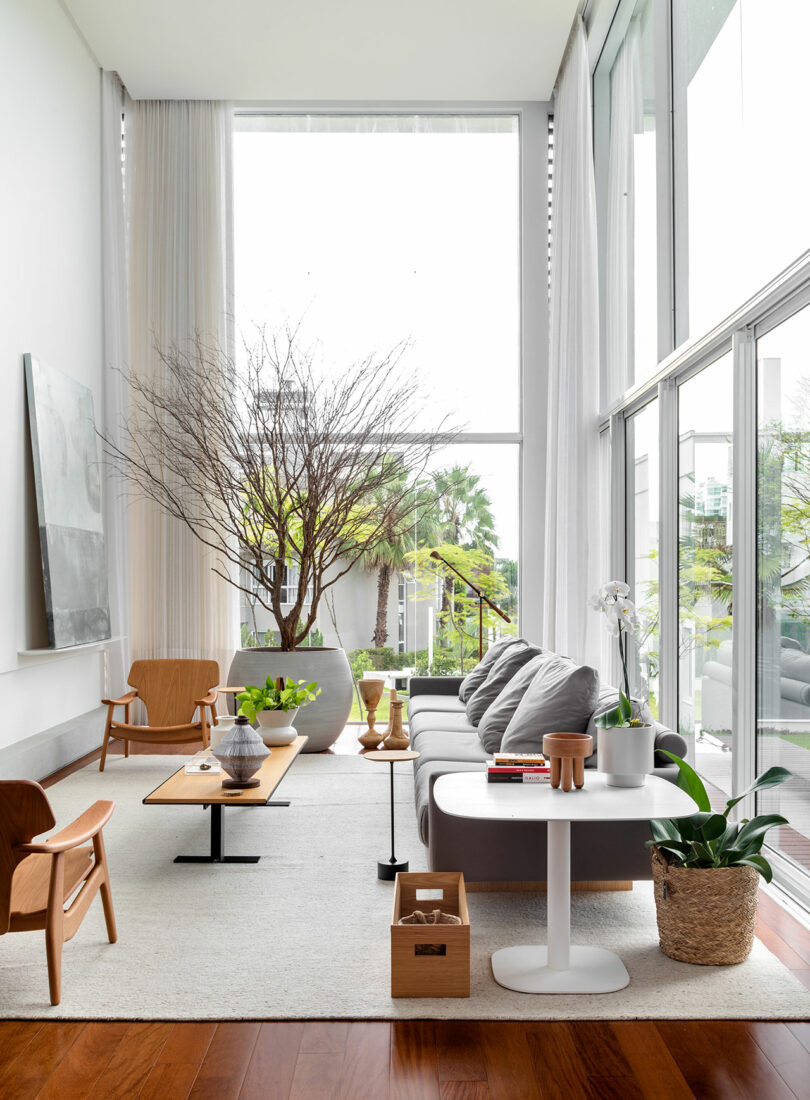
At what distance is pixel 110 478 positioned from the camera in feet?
24.9

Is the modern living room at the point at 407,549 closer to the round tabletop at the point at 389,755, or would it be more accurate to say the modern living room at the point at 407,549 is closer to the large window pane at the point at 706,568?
the large window pane at the point at 706,568

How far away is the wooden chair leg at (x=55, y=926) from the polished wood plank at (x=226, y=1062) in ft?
1.62

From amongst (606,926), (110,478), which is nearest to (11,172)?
(110,478)

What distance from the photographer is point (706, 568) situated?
4449 mm

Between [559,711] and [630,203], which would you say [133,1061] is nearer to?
[559,711]

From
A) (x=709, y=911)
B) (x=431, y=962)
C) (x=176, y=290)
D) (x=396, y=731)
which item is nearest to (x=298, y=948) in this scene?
(x=431, y=962)

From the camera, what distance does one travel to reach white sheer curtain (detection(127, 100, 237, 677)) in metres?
7.74

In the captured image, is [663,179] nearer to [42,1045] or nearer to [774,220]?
[774,220]

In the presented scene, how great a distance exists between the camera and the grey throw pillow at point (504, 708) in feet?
14.1

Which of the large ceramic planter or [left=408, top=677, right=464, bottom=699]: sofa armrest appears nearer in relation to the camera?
the large ceramic planter

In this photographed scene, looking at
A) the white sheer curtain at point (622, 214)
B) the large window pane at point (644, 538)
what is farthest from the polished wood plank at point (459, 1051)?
the white sheer curtain at point (622, 214)

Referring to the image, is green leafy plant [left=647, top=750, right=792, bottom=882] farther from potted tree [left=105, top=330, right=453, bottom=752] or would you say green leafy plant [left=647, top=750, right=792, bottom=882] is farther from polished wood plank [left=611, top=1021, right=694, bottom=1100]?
potted tree [left=105, top=330, right=453, bottom=752]

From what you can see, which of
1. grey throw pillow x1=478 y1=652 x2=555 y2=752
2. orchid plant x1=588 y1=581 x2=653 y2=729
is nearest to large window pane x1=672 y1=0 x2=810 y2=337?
orchid plant x1=588 y1=581 x2=653 y2=729

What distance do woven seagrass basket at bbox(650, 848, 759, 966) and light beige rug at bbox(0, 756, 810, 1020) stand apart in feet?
0.16
